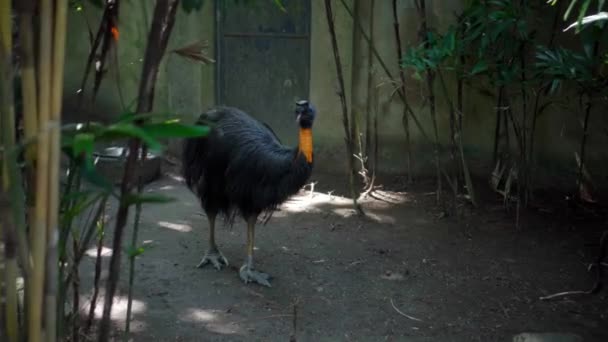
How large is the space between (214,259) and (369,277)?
0.97m

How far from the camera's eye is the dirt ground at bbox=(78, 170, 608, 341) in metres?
3.67

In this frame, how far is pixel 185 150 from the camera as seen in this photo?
455cm

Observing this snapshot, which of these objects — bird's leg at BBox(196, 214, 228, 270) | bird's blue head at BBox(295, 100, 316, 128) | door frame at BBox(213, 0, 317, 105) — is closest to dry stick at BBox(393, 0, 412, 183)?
door frame at BBox(213, 0, 317, 105)

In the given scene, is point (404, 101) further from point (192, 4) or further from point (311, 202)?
point (192, 4)

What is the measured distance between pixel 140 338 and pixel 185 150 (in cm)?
148

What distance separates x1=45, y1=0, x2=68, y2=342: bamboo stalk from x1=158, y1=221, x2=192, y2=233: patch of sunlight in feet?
11.7

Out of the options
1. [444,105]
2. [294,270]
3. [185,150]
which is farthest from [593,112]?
[185,150]

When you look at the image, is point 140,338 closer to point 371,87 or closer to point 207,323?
point 207,323

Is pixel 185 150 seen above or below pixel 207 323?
above

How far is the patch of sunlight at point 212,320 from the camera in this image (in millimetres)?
3584

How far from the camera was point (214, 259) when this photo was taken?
4457 mm

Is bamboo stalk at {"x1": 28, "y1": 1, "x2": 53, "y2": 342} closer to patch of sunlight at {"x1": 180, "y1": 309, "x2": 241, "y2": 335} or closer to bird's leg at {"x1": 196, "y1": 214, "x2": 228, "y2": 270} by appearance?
patch of sunlight at {"x1": 180, "y1": 309, "x2": 241, "y2": 335}

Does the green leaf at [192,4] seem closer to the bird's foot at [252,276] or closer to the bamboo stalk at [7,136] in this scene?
the bamboo stalk at [7,136]

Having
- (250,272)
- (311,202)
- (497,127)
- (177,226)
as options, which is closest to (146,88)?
(250,272)
